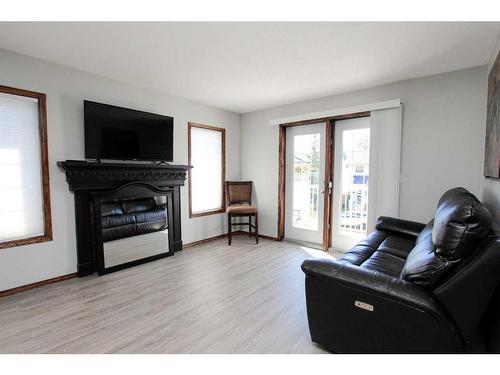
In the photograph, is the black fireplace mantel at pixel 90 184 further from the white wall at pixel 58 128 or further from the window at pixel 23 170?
the window at pixel 23 170

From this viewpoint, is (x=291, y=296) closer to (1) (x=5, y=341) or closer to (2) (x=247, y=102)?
(1) (x=5, y=341)

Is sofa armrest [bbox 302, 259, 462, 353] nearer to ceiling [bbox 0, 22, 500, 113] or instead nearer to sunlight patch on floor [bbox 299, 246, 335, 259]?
ceiling [bbox 0, 22, 500, 113]

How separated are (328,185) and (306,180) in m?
0.44

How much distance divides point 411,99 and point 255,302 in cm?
294

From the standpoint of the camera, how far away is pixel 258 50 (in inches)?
89.7

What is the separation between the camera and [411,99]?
3.02 meters

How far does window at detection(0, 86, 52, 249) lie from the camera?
240 centimetres

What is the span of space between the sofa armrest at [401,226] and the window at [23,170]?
3.66m

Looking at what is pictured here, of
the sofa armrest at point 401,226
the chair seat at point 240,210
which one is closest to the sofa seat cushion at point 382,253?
the sofa armrest at point 401,226

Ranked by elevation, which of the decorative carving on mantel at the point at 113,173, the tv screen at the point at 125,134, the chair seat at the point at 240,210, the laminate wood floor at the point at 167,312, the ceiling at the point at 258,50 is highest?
the ceiling at the point at 258,50

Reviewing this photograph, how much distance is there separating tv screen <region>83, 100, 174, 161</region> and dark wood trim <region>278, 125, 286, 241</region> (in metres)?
1.80

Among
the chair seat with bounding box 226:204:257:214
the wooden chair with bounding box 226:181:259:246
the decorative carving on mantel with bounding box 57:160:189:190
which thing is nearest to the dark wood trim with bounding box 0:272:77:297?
the decorative carving on mantel with bounding box 57:160:189:190

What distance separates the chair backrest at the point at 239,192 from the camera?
4523mm
